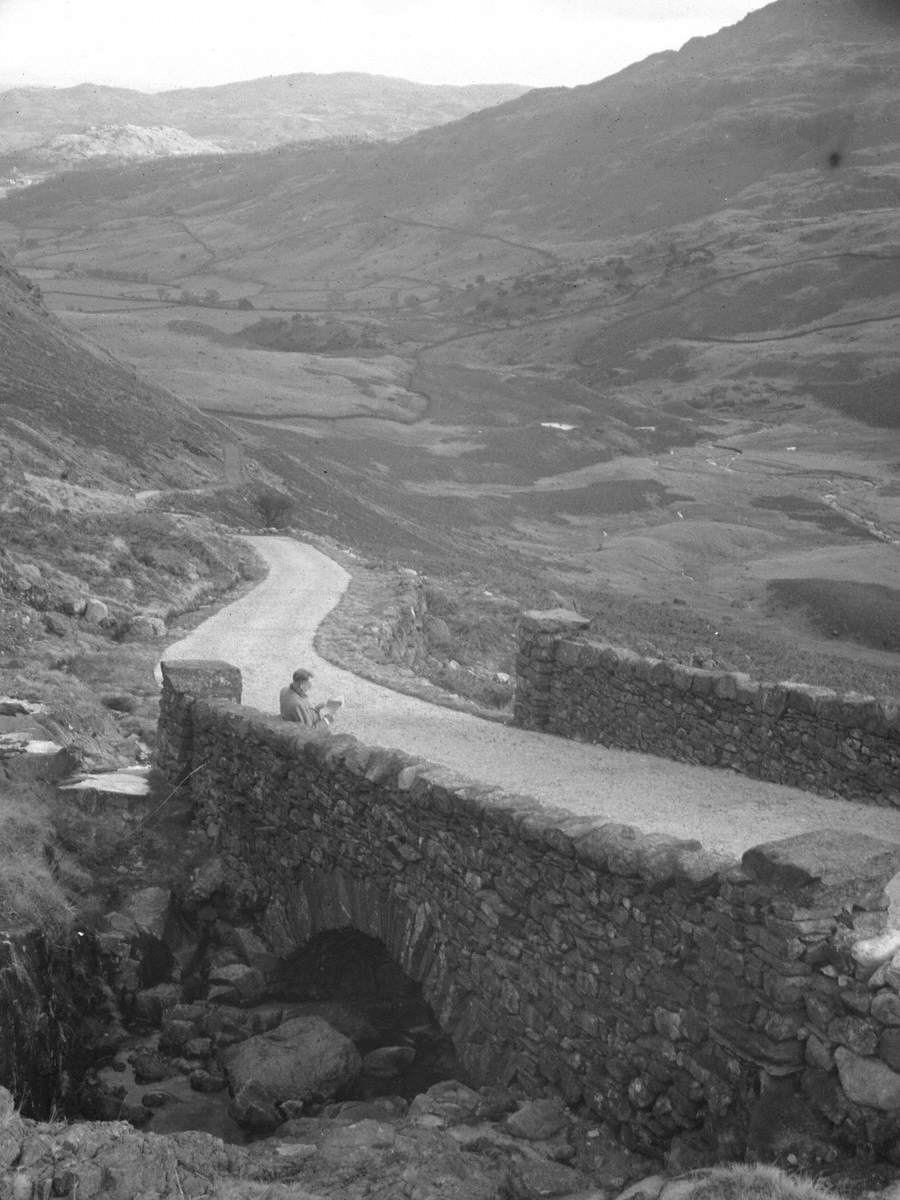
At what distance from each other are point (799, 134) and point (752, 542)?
143529 millimetres

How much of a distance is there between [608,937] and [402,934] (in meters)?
2.28

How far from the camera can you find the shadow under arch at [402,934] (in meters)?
8.73

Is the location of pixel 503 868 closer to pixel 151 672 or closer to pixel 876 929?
pixel 876 929

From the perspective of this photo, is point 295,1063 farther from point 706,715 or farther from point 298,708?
point 706,715

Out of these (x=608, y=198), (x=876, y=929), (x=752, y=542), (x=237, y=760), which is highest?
(x=608, y=198)

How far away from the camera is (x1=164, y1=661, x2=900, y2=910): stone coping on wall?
6582mm

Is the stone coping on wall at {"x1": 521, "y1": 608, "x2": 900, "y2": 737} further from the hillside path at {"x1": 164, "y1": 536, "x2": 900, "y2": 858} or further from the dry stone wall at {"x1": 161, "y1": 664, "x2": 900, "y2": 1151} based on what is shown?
the dry stone wall at {"x1": 161, "y1": 664, "x2": 900, "y2": 1151}

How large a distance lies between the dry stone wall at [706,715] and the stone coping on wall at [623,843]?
190 inches

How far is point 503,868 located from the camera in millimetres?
8609

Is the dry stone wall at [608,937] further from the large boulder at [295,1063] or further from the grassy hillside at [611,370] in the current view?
the grassy hillside at [611,370]

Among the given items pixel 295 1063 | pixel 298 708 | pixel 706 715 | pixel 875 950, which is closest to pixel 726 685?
pixel 706 715

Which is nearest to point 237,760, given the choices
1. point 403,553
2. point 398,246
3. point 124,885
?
point 124,885

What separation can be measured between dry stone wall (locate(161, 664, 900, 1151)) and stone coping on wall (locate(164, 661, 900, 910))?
0.01 meters

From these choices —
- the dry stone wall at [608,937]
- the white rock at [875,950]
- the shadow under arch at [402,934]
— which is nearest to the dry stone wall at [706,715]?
the dry stone wall at [608,937]
